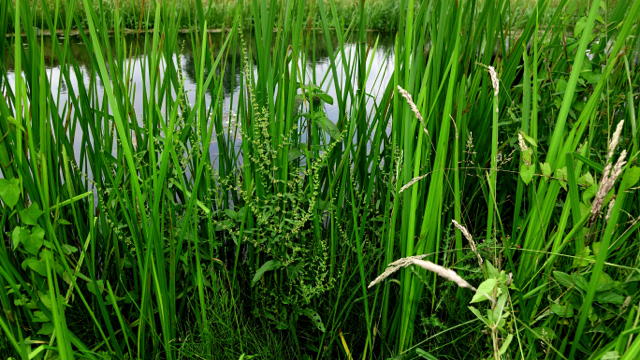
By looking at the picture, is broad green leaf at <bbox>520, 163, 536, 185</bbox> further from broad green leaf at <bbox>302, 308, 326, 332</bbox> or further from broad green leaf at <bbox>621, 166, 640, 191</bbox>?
broad green leaf at <bbox>302, 308, 326, 332</bbox>

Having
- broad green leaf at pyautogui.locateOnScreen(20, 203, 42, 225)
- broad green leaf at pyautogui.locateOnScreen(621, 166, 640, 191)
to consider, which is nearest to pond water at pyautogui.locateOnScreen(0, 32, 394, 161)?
broad green leaf at pyautogui.locateOnScreen(20, 203, 42, 225)

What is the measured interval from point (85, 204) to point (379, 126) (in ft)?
2.85

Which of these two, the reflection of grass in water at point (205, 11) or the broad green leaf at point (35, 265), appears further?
the reflection of grass in water at point (205, 11)

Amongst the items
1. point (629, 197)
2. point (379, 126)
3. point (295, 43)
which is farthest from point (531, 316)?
point (295, 43)

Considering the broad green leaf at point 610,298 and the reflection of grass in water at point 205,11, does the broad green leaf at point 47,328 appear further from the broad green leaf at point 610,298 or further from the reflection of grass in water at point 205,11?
the broad green leaf at point 610,298

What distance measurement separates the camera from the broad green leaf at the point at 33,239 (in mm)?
887

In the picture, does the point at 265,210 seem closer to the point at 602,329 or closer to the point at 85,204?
the point at 85,204

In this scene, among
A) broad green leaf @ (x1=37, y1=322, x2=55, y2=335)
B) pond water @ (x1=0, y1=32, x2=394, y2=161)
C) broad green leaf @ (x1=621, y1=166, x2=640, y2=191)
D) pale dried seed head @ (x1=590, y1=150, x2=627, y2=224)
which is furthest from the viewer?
pond water @ (x1=0, y1=32, x2=394, y2=161)

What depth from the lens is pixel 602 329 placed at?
29.4 inches

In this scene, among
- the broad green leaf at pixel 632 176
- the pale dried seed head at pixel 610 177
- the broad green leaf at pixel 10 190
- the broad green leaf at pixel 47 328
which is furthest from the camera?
the broad green leaf at pixel 47 328

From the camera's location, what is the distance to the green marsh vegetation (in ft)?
2.70

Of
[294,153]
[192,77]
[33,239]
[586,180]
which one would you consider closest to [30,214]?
[33,239]

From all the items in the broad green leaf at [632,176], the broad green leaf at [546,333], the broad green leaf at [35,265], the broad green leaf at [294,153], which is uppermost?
the broad green leaf at [632,176]

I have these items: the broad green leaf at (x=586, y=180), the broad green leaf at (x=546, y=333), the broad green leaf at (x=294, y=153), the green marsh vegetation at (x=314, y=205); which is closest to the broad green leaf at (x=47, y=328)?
the green marsh vegetation at (x=314, y=205)
